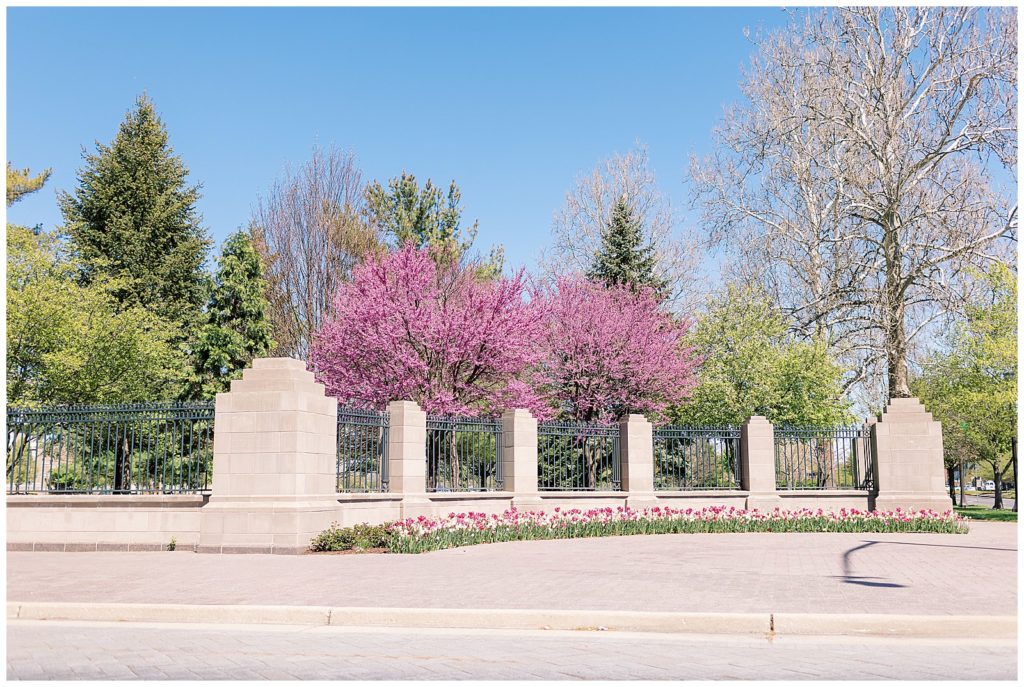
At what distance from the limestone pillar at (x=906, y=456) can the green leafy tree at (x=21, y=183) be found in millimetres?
38146

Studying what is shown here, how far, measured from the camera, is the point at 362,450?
18.5 meters

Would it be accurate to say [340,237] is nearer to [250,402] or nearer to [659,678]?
[250,402]

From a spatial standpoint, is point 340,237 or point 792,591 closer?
point 792,591

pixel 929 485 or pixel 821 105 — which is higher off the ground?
pixel 821 105

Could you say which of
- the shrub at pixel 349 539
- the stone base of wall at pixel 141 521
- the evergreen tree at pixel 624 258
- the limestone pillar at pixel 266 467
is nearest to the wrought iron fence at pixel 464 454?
the stone base of wall at pixel 141 521

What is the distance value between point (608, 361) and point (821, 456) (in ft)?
28.7

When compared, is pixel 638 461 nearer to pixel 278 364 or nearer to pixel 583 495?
pixel 583 495

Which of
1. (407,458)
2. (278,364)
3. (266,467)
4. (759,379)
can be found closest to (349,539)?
(266,467)

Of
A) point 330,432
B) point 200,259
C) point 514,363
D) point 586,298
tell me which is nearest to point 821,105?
point 586,298

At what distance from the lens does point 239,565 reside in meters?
13.2

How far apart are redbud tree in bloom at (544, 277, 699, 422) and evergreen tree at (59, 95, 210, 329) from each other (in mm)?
15725

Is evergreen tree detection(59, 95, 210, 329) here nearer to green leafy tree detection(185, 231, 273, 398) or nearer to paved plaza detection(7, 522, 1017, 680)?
green leafy tree detection(185, 231, 273, 398)

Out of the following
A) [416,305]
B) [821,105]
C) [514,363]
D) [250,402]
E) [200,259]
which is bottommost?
[250,402]

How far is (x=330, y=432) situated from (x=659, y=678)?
11.6 m
